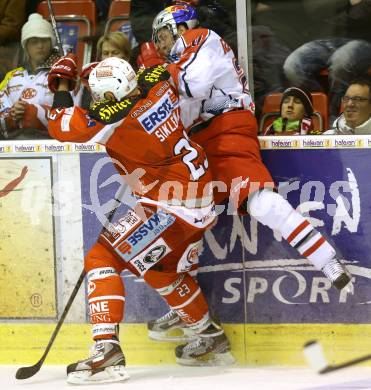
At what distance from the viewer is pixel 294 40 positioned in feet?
14.8

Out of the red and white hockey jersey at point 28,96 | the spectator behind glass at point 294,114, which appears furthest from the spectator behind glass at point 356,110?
the red and white hockey jersey at point 28,96

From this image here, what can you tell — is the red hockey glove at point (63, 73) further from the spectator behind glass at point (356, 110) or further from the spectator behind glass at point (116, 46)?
the spectator behind glass at point (356, 110)

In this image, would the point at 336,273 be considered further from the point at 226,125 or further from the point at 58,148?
the point at 58,148

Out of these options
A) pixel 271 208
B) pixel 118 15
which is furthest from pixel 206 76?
pixel 118 15

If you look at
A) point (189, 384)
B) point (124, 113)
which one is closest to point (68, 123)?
point (124, 113)

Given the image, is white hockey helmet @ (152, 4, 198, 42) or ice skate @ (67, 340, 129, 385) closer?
ice skate @ (67, 340, 129, 385)

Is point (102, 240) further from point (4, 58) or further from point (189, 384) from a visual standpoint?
point (4, 58)

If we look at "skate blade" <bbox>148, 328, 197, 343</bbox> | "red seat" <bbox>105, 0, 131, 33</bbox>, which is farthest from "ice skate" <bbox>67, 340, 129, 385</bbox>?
"red seat" <bbox>105, 0, 131, 33</bbox>

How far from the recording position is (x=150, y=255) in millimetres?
4188

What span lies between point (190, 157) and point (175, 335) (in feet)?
2.83

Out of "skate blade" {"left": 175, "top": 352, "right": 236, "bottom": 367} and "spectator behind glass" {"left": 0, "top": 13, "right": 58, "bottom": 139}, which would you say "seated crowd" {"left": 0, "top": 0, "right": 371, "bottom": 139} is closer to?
"spectator behind glass" {"left": 0, "top": 13, "right": 58, "bottom": 139}

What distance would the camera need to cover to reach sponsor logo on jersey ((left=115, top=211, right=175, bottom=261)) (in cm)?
416

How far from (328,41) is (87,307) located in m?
1.57

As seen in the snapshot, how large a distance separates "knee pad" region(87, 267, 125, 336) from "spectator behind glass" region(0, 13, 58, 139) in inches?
29.4
